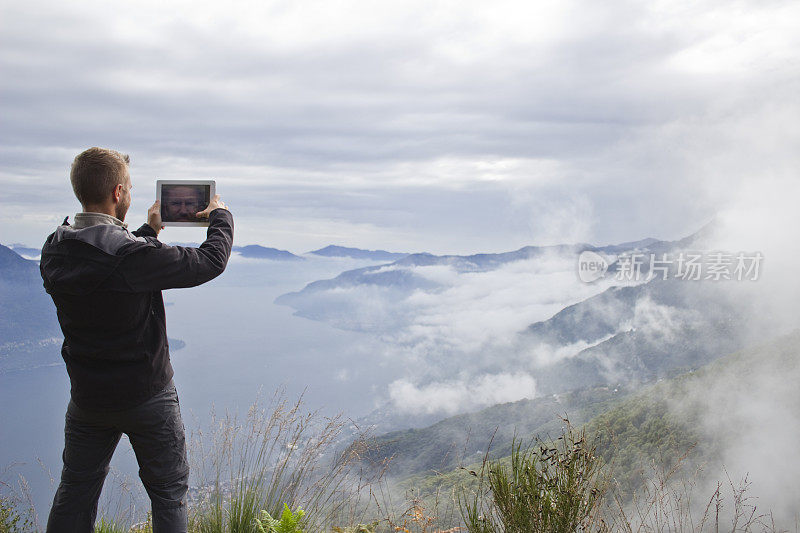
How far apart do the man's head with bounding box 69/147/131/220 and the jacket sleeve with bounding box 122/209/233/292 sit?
214 millimetres

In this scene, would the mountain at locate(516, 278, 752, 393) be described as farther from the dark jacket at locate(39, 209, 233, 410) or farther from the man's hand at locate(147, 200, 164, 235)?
the dark jacket at locate(39, 209, 233, 410)

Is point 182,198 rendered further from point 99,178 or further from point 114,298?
point 114,298

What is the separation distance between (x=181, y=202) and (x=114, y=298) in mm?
601

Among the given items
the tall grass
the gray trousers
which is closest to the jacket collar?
the gray trousers

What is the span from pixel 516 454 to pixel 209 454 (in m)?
2.17

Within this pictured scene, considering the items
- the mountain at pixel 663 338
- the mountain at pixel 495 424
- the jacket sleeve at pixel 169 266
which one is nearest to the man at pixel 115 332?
the jacket sleeve at pixel 169 266

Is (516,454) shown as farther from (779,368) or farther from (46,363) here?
(46,363)

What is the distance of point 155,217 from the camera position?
2529 millimetres

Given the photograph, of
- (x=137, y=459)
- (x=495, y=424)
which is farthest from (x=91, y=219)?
(x=495, y=424)

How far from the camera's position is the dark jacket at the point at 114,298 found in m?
2.04

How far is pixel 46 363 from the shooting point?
19775 cm

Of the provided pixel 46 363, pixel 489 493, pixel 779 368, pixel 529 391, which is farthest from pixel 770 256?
pixel 46 363

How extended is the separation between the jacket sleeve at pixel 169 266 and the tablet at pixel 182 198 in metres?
0.35

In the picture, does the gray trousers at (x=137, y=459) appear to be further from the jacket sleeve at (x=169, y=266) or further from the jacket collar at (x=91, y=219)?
the jacket collar at (x=91, y=219)
